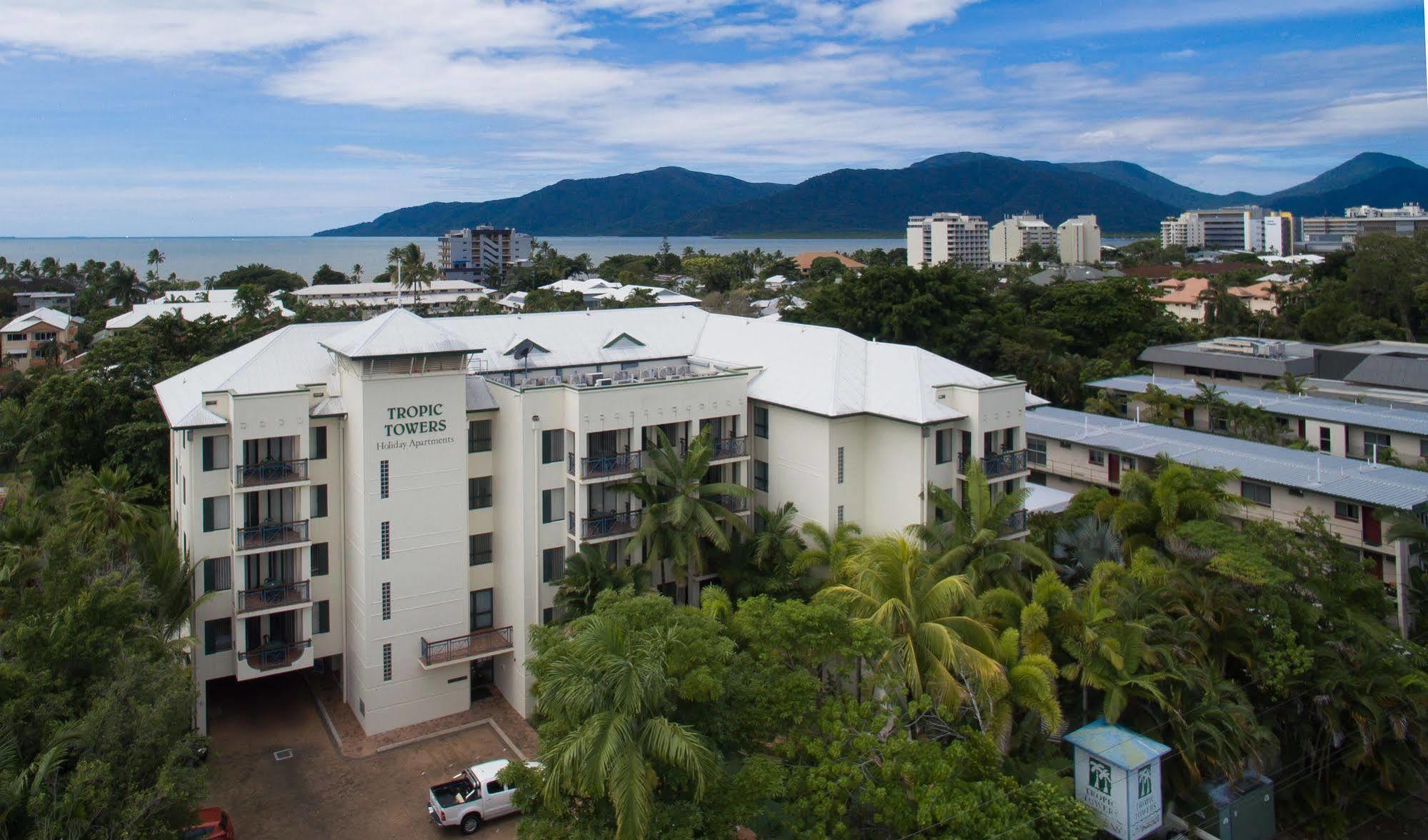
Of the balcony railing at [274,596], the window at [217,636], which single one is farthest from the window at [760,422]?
the window at [217,636]

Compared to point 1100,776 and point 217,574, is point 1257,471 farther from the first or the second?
point 217,574

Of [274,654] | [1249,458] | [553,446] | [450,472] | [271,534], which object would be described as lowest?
[274,654]

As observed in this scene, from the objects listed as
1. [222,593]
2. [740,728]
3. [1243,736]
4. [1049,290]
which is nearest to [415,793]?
[222,593]

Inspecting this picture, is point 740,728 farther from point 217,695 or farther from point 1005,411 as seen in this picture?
point 217,695

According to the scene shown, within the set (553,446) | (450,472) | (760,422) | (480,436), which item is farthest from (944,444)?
(450,472)

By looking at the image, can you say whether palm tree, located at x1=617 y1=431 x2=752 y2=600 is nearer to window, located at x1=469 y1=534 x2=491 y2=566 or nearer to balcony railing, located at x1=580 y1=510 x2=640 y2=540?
balcony railing, located at x1=580 y1=510 x2=640 y2=540

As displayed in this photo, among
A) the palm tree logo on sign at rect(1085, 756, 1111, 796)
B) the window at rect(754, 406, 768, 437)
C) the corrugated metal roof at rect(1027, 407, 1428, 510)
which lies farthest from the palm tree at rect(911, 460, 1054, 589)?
the corrugated metal roof at rect(1027, 407, 1428, 510)
